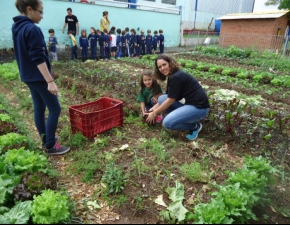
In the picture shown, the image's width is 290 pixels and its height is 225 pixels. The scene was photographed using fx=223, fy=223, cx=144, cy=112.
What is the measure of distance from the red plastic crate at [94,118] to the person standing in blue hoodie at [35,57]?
449 millimetres

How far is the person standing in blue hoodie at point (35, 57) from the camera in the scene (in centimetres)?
266

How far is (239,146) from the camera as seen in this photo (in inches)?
141

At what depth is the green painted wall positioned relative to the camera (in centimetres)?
1118

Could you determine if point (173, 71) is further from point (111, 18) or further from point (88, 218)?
point (111, 18)

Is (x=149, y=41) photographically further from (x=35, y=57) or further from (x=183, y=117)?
(x=35, y=57)

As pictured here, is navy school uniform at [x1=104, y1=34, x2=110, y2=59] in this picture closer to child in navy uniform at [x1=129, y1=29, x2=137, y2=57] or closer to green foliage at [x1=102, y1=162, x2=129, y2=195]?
child in navy uniform at [x1=129, y1=29, x2=137, y2=57]

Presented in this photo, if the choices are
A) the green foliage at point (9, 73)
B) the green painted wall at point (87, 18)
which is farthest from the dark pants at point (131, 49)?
the green foliage at point (9, 73)

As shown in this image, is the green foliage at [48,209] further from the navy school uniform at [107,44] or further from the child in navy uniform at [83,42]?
the navy school uniform at [107,44]

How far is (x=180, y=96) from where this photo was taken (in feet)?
12.0

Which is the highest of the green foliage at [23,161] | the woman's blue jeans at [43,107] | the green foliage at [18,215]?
the woman's blue jeans at [43,107]

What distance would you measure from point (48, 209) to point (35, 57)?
173 centimetres

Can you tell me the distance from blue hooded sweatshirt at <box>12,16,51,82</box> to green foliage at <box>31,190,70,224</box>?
153 cm

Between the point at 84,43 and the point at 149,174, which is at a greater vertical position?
the point at 84,43

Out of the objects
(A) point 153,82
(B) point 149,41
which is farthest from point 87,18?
(A) point 153,82
